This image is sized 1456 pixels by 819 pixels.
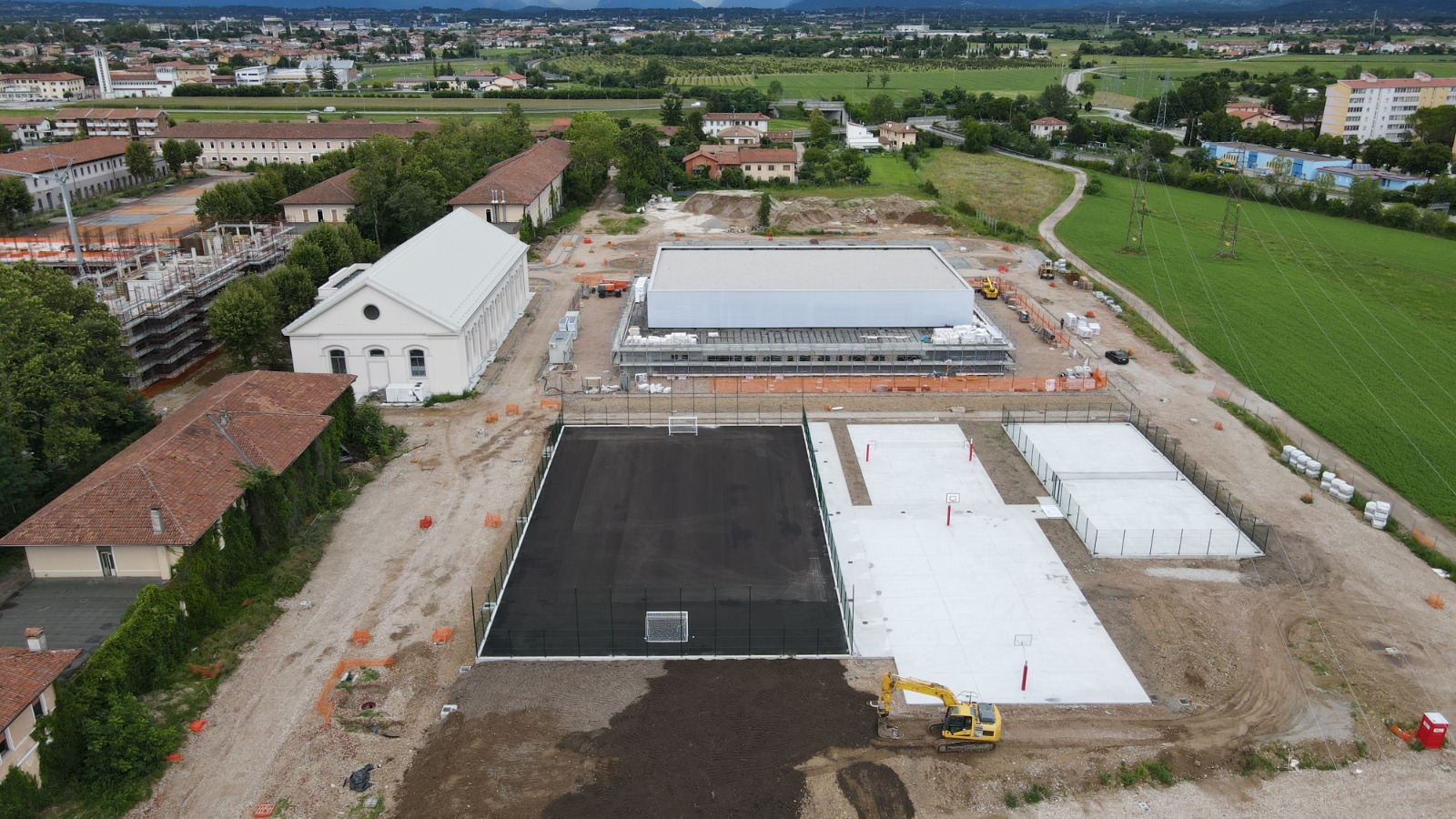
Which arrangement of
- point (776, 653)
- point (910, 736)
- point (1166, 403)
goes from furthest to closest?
point (1166, 403)
point (776, 653)
point (910, 736)

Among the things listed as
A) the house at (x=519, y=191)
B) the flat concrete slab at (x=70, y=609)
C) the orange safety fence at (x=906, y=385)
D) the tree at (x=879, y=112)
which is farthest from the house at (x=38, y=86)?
the flat concrete slab at (x=70, y=609)

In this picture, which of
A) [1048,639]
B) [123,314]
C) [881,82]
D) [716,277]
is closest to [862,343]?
[716,277]

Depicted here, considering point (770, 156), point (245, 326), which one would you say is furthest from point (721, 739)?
point (770, 156)

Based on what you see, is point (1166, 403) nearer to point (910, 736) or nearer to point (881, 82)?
point (910, 736)

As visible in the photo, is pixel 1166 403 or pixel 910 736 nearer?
pixel 910 736

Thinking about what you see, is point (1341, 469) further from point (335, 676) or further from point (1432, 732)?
point (335, 676)
